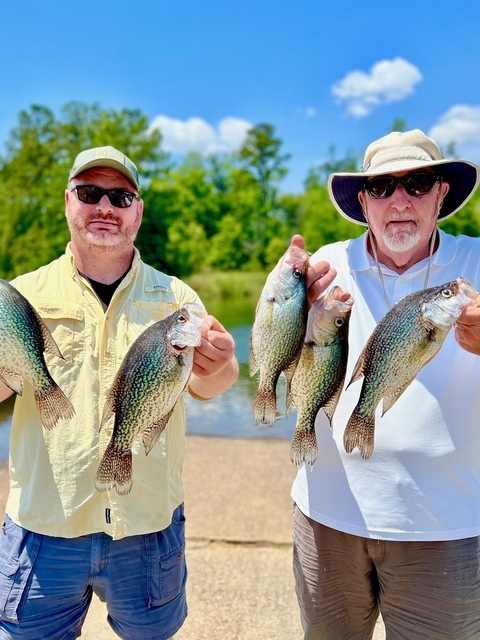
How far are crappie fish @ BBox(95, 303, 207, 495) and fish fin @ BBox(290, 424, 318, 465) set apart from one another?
55 cm

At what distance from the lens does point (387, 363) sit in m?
2.27

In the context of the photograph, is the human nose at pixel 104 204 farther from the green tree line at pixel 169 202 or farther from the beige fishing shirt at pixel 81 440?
the green tree line at pixel 169 202

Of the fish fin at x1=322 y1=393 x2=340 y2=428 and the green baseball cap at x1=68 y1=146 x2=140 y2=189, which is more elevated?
the green baseball cap at x1=68 y1=146 x2=140 y2=189

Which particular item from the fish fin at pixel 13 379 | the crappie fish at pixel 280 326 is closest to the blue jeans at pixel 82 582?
the fish fin at pixel 13 379

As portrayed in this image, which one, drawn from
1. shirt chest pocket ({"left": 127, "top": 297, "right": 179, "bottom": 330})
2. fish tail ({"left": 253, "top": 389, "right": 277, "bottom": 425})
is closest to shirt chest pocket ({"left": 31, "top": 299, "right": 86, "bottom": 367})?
shirt chest pocket ({"left": 127, "top": 297, "right": 179, "bottom": 330})

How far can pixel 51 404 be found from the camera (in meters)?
2.36

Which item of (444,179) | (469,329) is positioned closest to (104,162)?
(444,179)

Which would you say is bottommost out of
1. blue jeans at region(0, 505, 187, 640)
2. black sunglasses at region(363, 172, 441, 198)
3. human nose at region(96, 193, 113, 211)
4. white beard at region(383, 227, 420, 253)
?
Answer: blue jeans at region(0, 505, 187, 640)

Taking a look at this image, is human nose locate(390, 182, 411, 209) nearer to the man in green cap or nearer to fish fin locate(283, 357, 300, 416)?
fish fin locate(283, 357, 300, 416)

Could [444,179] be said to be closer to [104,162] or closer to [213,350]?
[213,350]

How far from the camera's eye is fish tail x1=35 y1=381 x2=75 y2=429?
2.35 m

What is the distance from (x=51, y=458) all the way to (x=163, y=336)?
98cm

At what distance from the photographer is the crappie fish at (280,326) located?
2363mm

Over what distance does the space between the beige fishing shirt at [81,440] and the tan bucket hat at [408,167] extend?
4.31 ft
